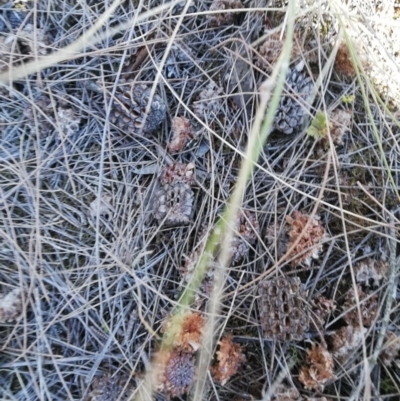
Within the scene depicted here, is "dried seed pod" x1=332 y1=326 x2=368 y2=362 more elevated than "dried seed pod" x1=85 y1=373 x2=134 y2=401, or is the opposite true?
"dried seed pod" x1=332 y1=326 x2=368 y2=362

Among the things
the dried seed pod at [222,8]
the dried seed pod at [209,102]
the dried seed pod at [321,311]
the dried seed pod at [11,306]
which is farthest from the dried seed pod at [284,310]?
the dried seed pod at [222,8]

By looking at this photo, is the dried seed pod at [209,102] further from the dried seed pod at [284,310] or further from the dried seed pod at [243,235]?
the dried seed pod at [284,310]

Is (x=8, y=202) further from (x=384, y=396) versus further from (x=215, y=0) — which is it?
(x=384, y=396)

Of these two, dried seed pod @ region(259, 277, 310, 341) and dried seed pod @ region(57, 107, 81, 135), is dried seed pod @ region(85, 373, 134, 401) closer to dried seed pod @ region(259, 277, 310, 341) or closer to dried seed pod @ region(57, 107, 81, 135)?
dried seed pod @ region(259, 277, 310, 341)

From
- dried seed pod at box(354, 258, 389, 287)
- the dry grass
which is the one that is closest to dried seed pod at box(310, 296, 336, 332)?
the dry grass

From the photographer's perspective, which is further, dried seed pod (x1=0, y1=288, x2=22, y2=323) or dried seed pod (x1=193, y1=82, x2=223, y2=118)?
dried seed pod (x1=193, y1=82, x2=223, y2=118)

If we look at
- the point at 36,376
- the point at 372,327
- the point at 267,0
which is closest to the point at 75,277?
the point at 36,376
